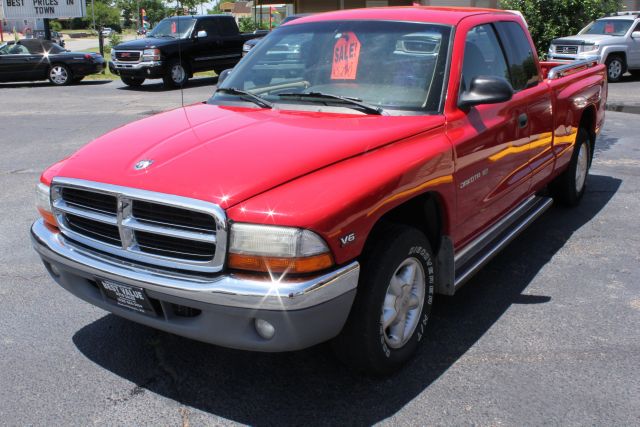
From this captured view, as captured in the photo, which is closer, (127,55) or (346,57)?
(346,57)

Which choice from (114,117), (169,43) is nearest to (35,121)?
(114,117)

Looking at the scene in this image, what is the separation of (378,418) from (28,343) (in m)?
2.14

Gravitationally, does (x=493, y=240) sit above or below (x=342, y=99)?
below

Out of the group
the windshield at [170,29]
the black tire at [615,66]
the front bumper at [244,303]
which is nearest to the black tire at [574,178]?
the front bumper at [244,303]

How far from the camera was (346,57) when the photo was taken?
4.01m

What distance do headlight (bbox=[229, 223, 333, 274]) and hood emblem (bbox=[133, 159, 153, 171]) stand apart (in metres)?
0.66

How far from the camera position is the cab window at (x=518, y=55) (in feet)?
15.4

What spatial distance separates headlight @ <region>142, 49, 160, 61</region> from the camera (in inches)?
691

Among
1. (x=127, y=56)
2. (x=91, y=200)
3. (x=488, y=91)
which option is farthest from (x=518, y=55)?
(x=127, y=56)

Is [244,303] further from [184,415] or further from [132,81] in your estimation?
[132,81]

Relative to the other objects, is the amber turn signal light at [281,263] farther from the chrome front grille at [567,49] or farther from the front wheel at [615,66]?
the front wheel at [615,66]

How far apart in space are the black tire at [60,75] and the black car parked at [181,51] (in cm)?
209

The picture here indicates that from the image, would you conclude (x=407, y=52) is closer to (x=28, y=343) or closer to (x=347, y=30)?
(x=347, y=30)

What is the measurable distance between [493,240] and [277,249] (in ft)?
6.86
